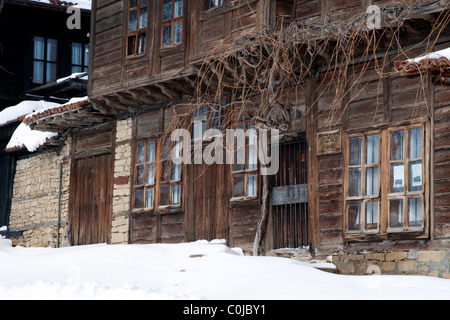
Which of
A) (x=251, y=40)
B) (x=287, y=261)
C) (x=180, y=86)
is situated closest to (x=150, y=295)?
(x=287, y=261)

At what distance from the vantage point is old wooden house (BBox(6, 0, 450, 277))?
11.0 metres

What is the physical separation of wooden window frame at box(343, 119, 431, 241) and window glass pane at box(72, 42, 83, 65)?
1482 centimetres

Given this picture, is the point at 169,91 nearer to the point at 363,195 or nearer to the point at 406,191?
the point at 363,195

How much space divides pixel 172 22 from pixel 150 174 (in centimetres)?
319


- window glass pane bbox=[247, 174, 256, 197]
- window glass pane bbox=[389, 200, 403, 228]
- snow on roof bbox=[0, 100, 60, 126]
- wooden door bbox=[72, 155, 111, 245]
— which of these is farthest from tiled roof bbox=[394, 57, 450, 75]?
snow on roof bbox=[0, 100, 60, 126]

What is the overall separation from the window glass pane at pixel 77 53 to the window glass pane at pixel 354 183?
15.0 metres

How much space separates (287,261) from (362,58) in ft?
11.4

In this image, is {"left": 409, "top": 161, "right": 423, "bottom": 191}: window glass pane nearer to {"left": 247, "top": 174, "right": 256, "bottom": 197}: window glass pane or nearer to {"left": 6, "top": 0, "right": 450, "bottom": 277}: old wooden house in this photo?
{"left": 6, "top": 0, "right": 450, "bottom": 277}: old wooden house

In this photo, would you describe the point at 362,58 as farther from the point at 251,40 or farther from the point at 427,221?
the point at 427,221

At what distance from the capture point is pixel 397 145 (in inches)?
449

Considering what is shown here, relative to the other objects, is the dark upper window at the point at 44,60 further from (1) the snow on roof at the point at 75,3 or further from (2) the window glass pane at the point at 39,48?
(1) the snow on roof at the point at 75,3

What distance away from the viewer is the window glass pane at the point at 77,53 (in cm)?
2475

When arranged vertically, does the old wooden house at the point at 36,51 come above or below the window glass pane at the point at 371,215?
above

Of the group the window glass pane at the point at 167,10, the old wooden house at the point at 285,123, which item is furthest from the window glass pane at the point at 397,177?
the window glass pane at the point at 167,10
